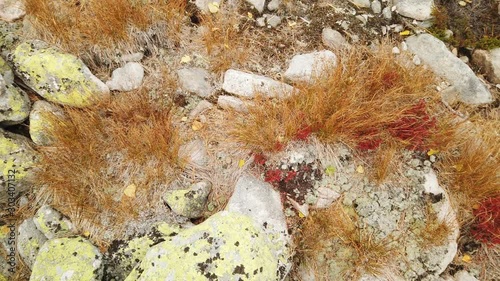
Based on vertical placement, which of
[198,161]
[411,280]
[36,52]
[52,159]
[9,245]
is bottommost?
[411,280]

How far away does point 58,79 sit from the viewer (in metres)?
3.71

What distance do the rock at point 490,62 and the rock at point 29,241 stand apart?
4871 mm

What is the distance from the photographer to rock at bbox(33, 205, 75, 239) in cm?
341

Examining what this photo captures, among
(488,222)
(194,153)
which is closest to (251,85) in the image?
(194,153)

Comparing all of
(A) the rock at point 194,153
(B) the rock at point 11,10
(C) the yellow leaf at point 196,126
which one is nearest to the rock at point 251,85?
(C) the yellow leaf at point 196,126

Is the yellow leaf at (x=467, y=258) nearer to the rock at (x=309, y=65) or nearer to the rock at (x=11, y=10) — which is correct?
the rock at (x=309, y=65)

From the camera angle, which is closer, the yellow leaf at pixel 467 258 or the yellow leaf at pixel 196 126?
the yellow leaf at pixel 467 258

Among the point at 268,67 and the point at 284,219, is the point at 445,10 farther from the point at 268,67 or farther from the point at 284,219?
the point at 284,219

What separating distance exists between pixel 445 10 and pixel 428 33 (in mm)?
398

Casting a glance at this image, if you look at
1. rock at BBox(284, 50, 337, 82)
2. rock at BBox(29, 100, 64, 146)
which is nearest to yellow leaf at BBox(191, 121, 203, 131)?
rock at BBox(284, 50, 337, 82)

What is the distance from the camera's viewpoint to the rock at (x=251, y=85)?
374cm

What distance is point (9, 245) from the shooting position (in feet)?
11.6

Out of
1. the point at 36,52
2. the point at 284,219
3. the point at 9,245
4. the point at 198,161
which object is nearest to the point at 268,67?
the point at 198,161

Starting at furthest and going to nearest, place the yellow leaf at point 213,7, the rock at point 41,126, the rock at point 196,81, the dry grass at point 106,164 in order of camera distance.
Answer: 1. the yellow leaf at point 213,7
2. the rock at point 196,81
3. the rock at point 41,126
4. the dry grass at point 106,164
